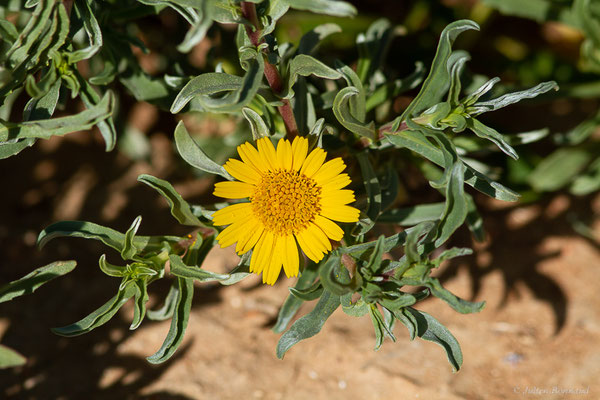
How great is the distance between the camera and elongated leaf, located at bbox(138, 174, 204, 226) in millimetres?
1743

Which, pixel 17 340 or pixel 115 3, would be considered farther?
pixel 17 340

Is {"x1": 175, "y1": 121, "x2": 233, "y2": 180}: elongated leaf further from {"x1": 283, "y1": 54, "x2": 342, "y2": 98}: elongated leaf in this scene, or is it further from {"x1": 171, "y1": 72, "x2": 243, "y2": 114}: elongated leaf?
{"x1": 283, "y1": 54, "x2": 342, "y2": 98}: elongated leaf

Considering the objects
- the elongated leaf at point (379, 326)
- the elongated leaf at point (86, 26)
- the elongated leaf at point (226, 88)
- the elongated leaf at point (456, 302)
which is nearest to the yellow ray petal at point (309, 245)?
the elongated leaf at point (379, 326)

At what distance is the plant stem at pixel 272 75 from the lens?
5.35ft

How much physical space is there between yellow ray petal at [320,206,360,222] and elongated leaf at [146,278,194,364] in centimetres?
46

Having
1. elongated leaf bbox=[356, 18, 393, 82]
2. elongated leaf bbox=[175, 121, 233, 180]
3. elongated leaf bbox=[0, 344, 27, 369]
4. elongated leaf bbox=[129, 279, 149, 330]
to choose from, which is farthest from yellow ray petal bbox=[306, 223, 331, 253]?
elongated leaf bbox=[0, 344, 27, 369]

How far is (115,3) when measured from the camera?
209 centimetres

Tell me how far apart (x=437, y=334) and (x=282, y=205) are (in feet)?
1.87

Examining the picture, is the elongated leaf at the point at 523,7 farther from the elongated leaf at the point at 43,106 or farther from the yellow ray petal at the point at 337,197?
the elongated leaf at the point at 43,106

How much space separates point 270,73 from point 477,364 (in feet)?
4.60

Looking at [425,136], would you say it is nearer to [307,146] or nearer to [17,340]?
[307,146]

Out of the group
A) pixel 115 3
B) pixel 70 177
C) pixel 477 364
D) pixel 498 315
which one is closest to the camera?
pixel 115 3

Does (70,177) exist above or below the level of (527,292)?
below

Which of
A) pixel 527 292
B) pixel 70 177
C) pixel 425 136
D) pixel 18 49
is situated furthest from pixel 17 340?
pixel 527 292
